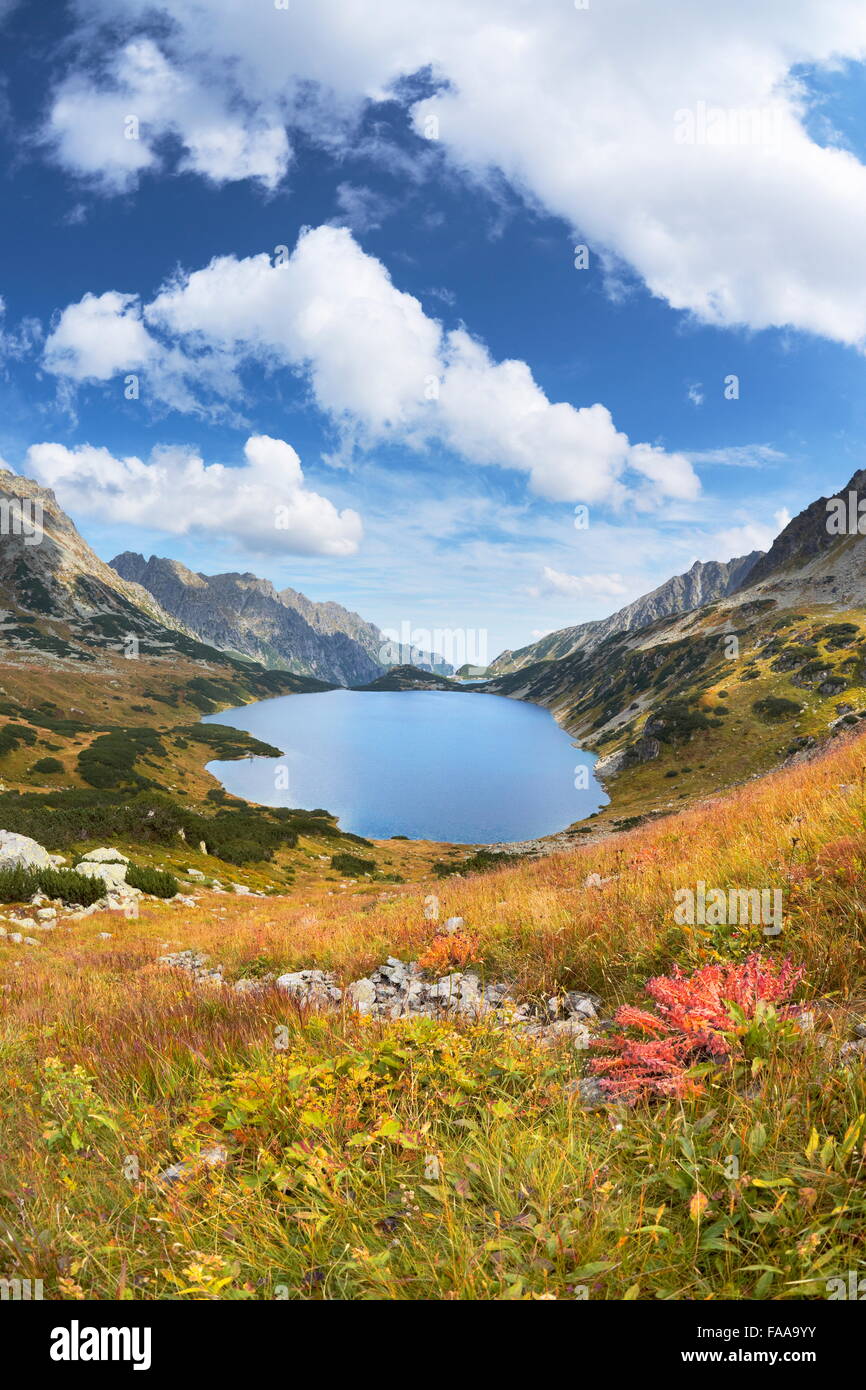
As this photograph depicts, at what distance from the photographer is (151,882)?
2102 cm

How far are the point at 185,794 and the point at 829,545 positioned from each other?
605 feet

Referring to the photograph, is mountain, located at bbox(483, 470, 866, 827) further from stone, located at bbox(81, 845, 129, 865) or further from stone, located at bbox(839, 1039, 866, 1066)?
stone, located at bbox(81, 845, 129, 865)

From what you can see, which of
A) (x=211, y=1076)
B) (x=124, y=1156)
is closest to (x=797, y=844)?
(x=211, y=1076)

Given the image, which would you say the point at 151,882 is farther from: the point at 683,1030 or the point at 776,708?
the point at 776,708

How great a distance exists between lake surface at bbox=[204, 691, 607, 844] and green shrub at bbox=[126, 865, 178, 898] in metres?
48.8

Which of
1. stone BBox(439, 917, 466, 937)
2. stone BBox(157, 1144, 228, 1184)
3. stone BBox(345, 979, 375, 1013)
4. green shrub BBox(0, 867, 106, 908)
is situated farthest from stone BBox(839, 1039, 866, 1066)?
green shrub BBox(0, 867, 106, 908)

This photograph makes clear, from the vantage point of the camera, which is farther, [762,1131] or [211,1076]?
[211,1076]

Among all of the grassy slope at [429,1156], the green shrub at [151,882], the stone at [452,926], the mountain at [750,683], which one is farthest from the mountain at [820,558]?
the grassy slope at [429,1156]

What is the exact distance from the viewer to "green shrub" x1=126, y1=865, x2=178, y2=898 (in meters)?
20.6

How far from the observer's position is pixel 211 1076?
3.82 m

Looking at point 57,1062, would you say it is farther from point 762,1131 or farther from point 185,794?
point 185,794

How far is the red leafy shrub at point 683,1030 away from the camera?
2971mm

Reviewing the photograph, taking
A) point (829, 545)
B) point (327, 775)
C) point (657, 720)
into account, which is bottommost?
point (327, 775)

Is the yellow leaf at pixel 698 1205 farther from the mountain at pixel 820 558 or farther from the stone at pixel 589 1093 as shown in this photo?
the mountain at pixel 820 558
